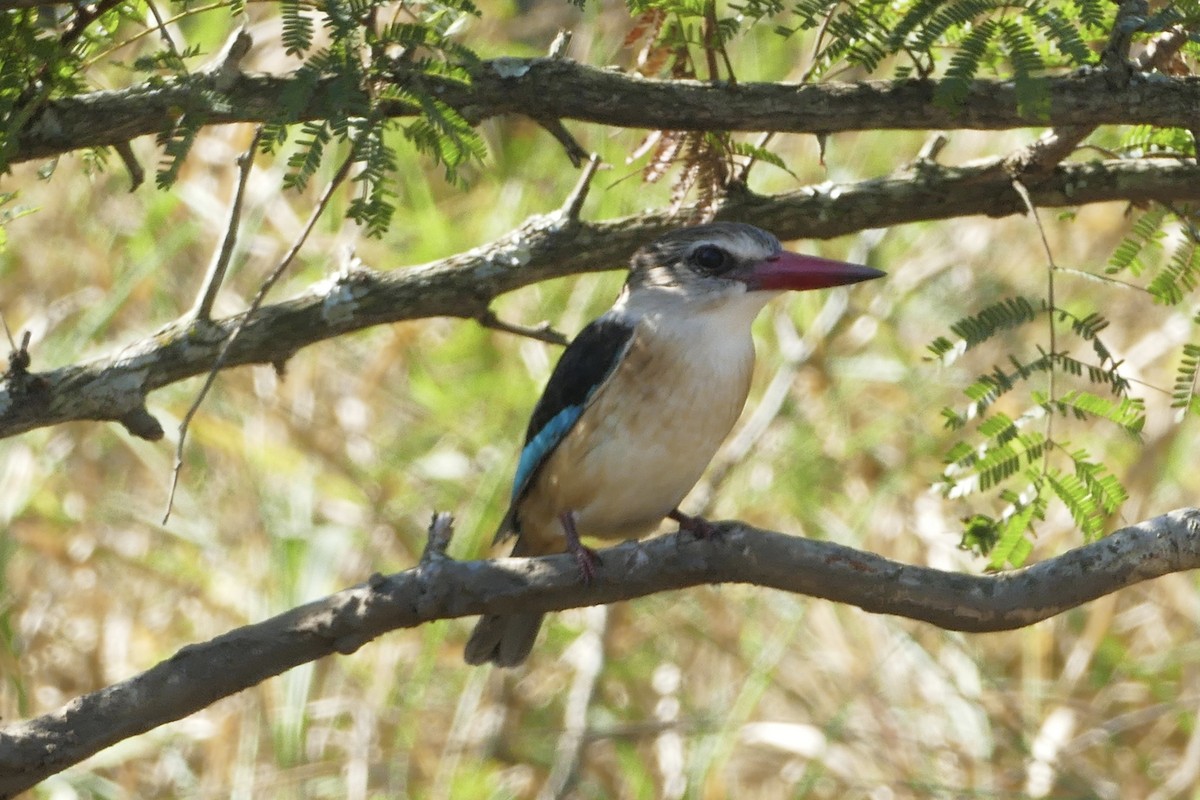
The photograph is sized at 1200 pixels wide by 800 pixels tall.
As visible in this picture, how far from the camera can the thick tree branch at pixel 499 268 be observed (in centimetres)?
275

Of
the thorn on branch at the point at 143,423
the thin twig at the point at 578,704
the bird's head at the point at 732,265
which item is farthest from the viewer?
the thin twig at the point at 578,704

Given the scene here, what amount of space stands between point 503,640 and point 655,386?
2.23ft

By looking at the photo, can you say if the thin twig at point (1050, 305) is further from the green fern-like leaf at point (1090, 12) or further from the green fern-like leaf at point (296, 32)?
the green fern-like leaf at point (296, 32)

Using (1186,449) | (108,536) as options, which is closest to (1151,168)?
(1186,449)

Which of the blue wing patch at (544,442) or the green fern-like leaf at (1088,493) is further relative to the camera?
the blue wing patch at (544,442)

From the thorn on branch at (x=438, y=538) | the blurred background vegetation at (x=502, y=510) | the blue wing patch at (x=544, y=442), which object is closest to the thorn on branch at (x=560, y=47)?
the blue wing patch at (x=544, y=442)

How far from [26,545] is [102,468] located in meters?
0.41

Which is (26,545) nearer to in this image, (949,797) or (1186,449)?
(949,797)

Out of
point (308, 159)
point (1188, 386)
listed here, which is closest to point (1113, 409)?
point (1188, 386)

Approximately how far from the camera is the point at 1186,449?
15.4ft

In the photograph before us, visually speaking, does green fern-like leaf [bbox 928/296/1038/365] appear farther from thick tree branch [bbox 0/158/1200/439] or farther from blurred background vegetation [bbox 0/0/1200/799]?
blurred background vegetation [bbox 0/0/1200/799]

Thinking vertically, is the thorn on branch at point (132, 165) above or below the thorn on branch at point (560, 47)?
below

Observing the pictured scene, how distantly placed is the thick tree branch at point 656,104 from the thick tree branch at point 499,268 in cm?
39

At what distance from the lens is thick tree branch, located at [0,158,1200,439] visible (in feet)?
9.03
